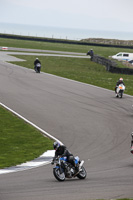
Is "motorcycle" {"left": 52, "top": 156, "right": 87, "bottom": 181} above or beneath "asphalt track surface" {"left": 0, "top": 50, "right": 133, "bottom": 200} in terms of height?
above

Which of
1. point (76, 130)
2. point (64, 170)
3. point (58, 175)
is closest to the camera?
point (58, 175)

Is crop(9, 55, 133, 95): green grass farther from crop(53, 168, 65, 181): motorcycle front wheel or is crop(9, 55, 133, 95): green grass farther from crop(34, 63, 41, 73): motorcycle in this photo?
crop(53, 168, 65, 181): motorcycle front wheel

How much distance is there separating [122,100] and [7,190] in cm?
2101

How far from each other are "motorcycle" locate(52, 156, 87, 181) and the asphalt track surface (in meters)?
0.18

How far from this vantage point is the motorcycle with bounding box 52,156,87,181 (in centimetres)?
1308

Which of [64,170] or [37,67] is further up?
[37,67]

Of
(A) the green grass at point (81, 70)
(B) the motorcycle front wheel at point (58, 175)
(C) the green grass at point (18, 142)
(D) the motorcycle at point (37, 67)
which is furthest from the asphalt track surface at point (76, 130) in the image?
(A) the green grass at point (81, 70)

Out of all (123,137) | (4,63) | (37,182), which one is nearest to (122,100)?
(123,137)

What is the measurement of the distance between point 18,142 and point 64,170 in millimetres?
6273

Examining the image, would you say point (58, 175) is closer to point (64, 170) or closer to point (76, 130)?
point (64, 170)

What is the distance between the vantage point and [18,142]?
19.3 metres

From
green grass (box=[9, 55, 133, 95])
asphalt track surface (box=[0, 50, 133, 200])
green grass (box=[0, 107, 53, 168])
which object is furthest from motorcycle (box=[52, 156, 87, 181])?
green grass (box=[9, 55, 133, 95])

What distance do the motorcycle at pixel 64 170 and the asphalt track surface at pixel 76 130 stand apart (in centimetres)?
18

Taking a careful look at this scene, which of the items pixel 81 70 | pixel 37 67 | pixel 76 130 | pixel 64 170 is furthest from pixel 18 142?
pixel 81 70
